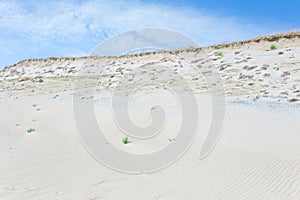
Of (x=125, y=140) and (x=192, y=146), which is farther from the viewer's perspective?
(x=125, y=140)

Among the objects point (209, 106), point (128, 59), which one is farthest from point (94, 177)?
point (128, 59)

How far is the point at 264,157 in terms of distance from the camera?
628cm

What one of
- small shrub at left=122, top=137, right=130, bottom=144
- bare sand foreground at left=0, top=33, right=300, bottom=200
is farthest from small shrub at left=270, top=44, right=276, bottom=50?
small shrub at left=122, top=137, right=130, bottom=144

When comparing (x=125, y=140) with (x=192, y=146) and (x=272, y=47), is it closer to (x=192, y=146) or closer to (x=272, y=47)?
(x=192, y=146)

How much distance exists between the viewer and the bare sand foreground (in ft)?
16.7

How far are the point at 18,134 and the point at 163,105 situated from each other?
16.6 ft

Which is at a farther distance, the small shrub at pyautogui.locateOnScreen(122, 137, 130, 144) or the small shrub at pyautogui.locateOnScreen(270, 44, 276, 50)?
the small shrub at pyautogui.locateOnScreen(270, 44, 276, 50)

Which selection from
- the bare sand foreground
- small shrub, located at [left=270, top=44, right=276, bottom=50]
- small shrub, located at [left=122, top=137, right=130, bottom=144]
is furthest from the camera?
small shrub, located at [left=270, top=44, right=276, bottom=50]

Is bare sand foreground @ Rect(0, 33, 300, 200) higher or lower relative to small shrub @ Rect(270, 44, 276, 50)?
lower

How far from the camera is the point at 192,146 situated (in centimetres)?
723

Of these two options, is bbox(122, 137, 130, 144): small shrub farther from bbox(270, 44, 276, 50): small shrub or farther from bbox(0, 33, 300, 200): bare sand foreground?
bbox(270, 44, 276, 50): small shrub

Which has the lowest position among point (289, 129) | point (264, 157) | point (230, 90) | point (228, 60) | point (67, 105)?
point (264, 157)

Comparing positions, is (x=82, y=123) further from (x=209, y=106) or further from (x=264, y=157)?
(x=264, y=157)

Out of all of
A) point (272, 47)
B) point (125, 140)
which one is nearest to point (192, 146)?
point (125, 140)
